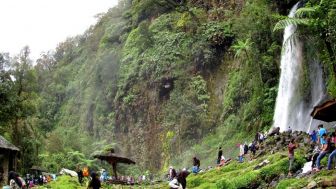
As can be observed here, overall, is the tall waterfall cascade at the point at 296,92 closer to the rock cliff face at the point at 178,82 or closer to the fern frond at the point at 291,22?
the rock cliff face at the point at 178,82

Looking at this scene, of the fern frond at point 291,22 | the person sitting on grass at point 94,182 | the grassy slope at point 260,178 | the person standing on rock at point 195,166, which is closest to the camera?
the person sitting on grass at point 94,182

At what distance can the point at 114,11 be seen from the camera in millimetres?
66062

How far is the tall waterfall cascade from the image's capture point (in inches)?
1058

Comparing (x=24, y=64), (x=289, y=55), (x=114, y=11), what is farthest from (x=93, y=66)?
(x=289, y=55)

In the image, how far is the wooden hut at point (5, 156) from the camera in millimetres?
28444

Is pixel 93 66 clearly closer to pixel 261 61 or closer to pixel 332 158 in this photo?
pixel 261 61

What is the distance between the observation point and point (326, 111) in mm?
15852

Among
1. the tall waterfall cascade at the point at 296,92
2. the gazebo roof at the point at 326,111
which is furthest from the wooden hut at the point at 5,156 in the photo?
the gazebo roof at the point at 326,111

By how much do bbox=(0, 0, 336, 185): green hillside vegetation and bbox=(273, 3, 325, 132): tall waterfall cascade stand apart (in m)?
1.28

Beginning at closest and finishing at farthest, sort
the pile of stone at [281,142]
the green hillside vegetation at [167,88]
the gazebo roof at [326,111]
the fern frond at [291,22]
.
Answer: the gazebo roof at [326,111] → the fern frond at [291,22] → the pile of stone at [281,142] → the green hillside vegetation at [167,88]

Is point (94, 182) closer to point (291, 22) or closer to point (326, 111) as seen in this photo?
point (326, 111)

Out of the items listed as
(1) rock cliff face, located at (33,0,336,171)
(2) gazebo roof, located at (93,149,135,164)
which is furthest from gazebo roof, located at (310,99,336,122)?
(1) rock cliff face, located at (33,0,336,171)

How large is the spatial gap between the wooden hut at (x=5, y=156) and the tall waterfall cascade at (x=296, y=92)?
632 inches

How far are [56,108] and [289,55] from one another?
4474 cm
